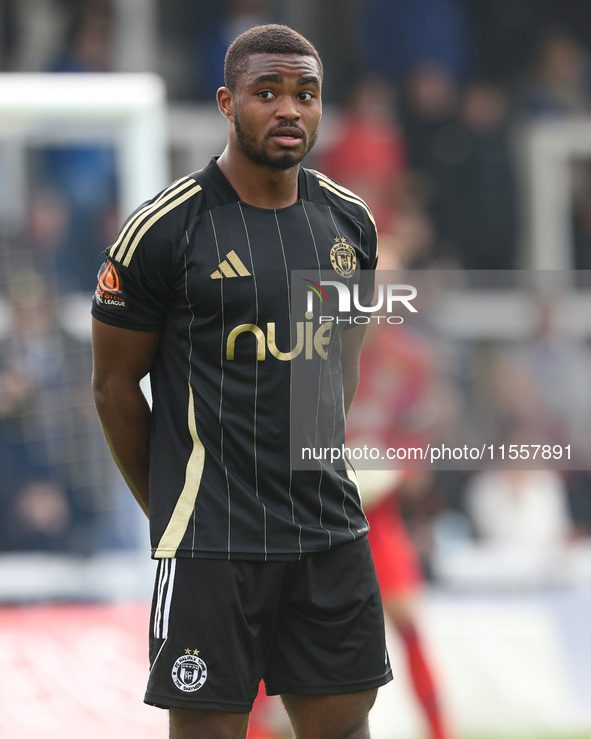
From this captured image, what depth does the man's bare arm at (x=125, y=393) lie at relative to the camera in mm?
2643

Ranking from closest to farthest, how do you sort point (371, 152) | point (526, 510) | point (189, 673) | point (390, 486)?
point (189, 673) → point (390, 486) → point (526, 510) → point (371, 152)

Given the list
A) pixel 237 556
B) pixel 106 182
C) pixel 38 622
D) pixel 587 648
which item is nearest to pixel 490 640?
pixel 587 648

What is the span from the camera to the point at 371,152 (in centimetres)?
748

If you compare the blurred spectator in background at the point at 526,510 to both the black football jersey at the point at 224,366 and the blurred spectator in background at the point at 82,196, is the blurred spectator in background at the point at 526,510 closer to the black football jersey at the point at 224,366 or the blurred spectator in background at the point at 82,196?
the blurred spectator in background at the point at 82,196

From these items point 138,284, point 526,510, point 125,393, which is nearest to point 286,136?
point 138,284

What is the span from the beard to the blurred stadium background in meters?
1.74

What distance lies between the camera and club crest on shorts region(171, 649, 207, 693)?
2547 millimetres

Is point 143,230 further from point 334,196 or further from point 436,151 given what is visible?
point 436,151

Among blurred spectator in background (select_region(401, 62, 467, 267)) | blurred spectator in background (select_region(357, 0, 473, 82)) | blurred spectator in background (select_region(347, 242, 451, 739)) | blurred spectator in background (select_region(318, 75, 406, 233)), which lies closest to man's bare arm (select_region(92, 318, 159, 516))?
blurred spectator in background (select_region(347, 242, 451, 739))

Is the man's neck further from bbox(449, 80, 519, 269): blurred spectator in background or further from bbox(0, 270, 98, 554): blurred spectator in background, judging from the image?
bbox(449, 80, 519, 269): blurred spectator in background

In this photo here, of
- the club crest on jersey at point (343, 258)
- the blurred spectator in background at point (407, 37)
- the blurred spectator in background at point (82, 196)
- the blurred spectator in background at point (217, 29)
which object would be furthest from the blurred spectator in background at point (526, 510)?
the club crest on jersey at point (343, 258)

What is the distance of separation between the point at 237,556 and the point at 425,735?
2.41m

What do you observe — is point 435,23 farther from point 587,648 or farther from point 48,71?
point 587,648

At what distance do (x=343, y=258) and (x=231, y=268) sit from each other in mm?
275
